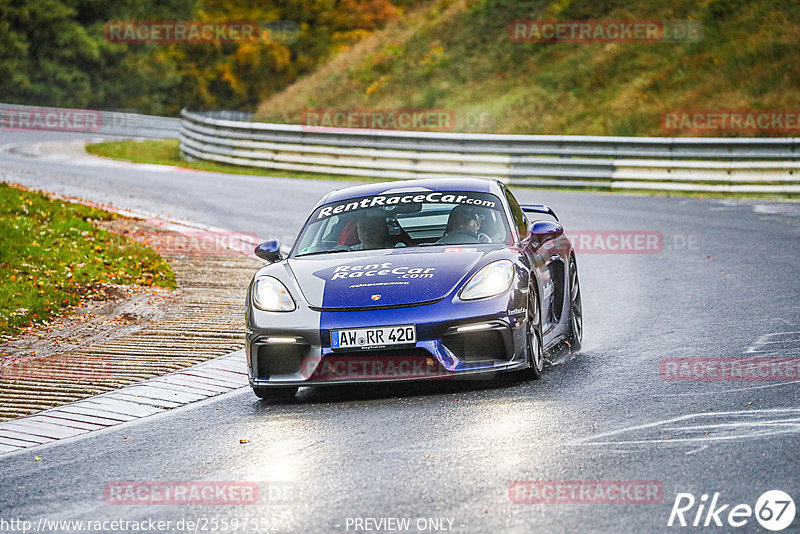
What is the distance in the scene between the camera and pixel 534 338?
7.83 meters

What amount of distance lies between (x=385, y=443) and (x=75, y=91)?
56567 millimetres

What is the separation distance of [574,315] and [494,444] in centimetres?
335

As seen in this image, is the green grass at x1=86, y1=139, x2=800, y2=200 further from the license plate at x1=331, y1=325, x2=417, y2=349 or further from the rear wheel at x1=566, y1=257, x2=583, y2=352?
the license plate at x1=331, y1=325, x2=417, y2=349

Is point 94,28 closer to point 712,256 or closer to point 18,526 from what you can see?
point 712,256

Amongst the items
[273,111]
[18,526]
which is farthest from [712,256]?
[273,111]

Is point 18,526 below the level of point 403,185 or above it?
below

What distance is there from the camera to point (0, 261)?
12891mm

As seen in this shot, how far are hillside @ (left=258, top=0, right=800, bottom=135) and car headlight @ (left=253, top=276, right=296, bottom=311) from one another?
19.3 meters

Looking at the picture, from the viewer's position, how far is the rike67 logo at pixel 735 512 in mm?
4676

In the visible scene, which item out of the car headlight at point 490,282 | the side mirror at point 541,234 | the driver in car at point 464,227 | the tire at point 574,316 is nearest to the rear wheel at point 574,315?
the tire at point 574,316

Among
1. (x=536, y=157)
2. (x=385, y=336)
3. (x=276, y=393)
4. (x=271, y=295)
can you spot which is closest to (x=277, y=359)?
(x=276, y=393)

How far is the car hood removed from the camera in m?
7.56

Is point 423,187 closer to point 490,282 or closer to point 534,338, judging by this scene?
point 490,282

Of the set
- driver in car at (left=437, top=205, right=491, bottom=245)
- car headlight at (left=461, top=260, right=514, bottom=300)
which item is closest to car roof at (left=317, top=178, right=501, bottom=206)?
driver in car at (left=437, top=205, right=491, bottom=245)
